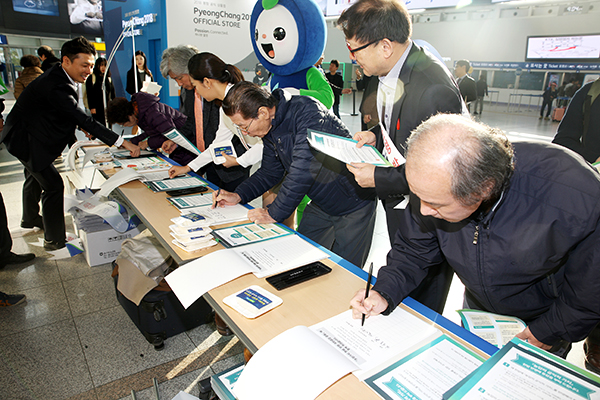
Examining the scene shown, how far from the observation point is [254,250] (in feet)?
4.91

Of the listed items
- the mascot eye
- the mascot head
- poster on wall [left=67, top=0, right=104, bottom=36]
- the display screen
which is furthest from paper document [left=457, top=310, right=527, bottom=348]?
poster on wall [left=67, top=0, right=104, bottom=36]

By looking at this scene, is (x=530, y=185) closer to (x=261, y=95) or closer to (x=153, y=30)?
(x=261, y=95)

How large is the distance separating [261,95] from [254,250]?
668 mm

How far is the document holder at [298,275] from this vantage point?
1.28 metres

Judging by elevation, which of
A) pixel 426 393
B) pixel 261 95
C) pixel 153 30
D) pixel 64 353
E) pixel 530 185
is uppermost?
pixel 153 30

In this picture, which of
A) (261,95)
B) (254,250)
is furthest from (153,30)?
(254,250)

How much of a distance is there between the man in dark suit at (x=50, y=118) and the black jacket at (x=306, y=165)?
1.81 m

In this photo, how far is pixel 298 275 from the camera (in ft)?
4.38

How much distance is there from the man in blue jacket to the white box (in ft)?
4.66

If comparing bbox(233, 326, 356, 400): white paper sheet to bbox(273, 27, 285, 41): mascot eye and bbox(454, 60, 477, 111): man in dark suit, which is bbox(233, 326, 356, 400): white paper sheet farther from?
bbox(454, 60, 477, 111): man in dark suit

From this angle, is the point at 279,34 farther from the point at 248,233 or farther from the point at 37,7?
the point at 37,7

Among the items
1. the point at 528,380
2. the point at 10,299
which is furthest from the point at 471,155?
the point at 10,299

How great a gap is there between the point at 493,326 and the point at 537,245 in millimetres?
273

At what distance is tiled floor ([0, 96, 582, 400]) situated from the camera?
5.86 feet
